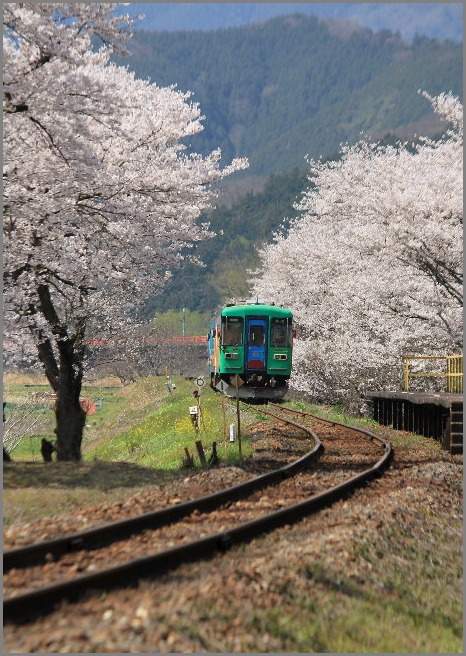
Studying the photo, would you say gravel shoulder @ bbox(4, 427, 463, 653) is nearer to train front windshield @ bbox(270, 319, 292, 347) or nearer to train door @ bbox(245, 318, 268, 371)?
train door @ bbox(245, 318, 268, 371)

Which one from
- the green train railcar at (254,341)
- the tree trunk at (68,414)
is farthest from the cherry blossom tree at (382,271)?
the tree trunk at (68,414)

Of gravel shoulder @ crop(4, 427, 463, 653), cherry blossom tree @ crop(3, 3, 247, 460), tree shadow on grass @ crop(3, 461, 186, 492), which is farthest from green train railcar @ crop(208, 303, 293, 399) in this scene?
gravel shoulder @ crop(4, 427, 463, 653)

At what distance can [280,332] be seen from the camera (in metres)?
28.6

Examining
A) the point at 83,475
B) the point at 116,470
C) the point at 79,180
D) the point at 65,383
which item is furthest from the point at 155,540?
the point at 65,383

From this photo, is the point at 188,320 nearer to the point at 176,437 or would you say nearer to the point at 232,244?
the point at 232,244

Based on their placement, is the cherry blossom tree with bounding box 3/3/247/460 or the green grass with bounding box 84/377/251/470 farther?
the green grass with bounding box 84/377/251/470

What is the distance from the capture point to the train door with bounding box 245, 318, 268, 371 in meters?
→ 28.3

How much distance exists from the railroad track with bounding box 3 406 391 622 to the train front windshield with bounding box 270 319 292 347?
49.5 feet

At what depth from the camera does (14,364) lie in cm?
3900

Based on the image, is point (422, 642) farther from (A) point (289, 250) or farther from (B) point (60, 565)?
(A) point (289, 250)

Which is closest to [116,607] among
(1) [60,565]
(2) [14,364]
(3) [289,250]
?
(1) [60,565]

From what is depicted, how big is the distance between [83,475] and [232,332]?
50.7 ft

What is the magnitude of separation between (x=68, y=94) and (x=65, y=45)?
0.77 m

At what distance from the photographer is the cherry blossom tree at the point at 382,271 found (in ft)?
79.5
